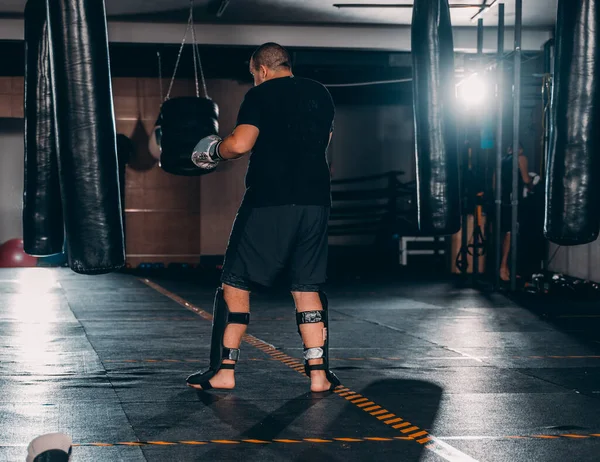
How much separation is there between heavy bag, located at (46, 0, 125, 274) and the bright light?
9.26 m

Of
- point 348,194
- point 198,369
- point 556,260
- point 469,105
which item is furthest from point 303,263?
point 348,194

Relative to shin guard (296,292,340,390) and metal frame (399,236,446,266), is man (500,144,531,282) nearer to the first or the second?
metal frame (399,236,446,266)

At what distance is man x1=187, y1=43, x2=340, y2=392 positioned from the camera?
16.0ft

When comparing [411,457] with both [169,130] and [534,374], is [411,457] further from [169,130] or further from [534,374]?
[169,130]

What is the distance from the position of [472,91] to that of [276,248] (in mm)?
8654

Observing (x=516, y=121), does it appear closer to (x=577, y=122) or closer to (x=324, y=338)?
(x=324, y=338)

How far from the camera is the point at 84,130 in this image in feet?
12.1

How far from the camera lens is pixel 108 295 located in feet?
36.6

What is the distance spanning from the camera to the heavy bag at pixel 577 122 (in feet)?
14.3

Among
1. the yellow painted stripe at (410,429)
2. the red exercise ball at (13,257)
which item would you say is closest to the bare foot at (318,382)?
the yellow painted stripe at (410,429)

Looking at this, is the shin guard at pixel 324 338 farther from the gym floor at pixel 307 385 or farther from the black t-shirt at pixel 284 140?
the black t-shirt at pixel 284 140

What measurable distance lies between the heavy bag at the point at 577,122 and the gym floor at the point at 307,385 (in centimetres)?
96

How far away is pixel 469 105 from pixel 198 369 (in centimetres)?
846

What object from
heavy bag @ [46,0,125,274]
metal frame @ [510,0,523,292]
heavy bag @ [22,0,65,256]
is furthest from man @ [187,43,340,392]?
metal frame @ [510,0,523,292]
